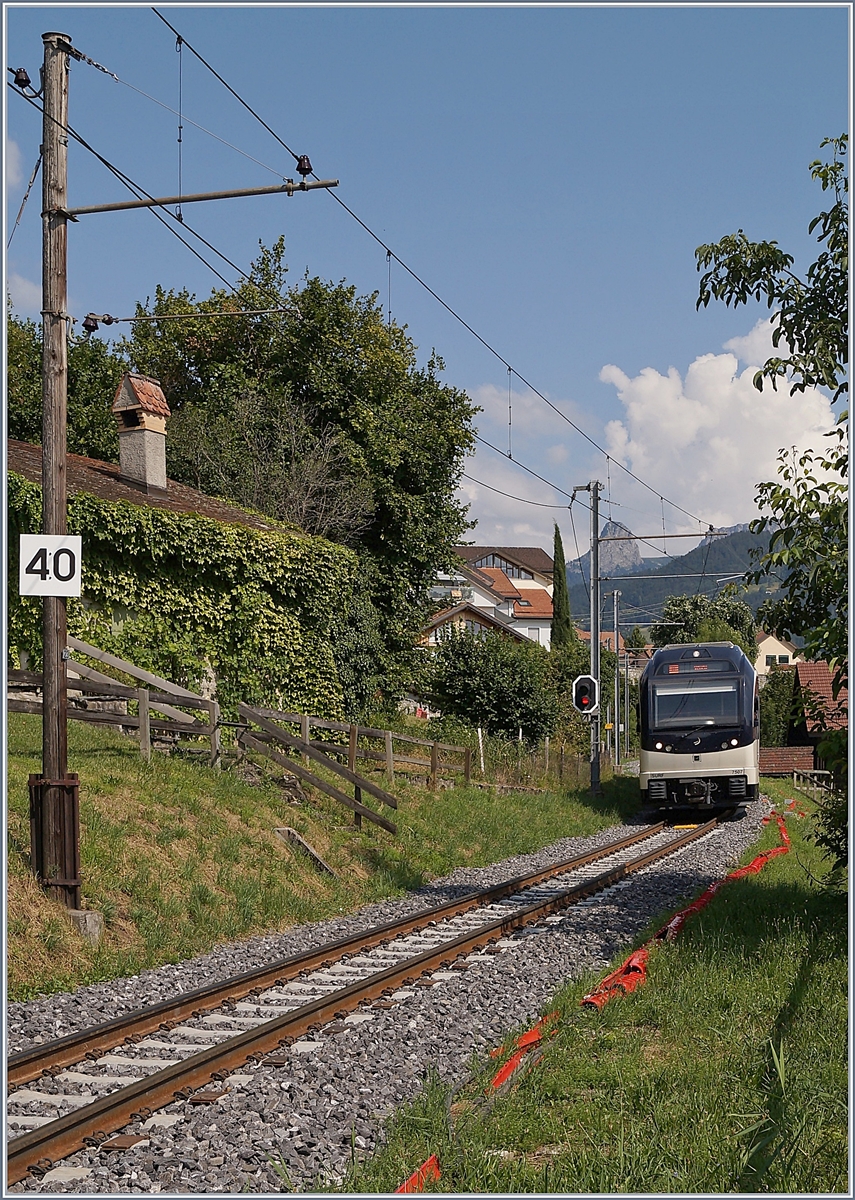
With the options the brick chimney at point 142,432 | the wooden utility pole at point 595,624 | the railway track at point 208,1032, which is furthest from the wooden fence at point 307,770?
the wooden utility pole at point 595,624

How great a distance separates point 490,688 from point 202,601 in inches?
604

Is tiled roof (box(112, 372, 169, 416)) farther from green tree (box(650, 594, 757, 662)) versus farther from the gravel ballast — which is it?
green tree (box(650, 594, 757, 662))

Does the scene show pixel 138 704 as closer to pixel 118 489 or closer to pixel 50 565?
pixel 50 565

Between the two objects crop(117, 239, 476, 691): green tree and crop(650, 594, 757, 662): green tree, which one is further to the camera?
crop(650, 594, 757, 662): green tree

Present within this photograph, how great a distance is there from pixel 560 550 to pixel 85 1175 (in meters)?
101

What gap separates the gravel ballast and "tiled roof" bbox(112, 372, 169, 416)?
12.9 m

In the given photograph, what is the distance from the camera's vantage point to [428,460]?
33.2 m

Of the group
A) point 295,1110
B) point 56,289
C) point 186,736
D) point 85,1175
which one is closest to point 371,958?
point 295,1110

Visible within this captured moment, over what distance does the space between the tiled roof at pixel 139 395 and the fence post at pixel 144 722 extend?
10.2 meters

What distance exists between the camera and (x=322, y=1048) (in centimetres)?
734

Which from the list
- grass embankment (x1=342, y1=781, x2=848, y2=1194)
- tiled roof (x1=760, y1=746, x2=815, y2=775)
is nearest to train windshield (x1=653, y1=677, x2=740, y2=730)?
grass embankment (x1=342, y1=781, x2=848, y2=1194)

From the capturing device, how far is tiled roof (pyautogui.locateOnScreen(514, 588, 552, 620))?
111 metres

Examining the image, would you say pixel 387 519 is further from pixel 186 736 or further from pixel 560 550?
pixel 560 550

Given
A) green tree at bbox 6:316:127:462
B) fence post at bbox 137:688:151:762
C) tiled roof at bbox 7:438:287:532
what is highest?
green tree at bbox 6:316:127:462
